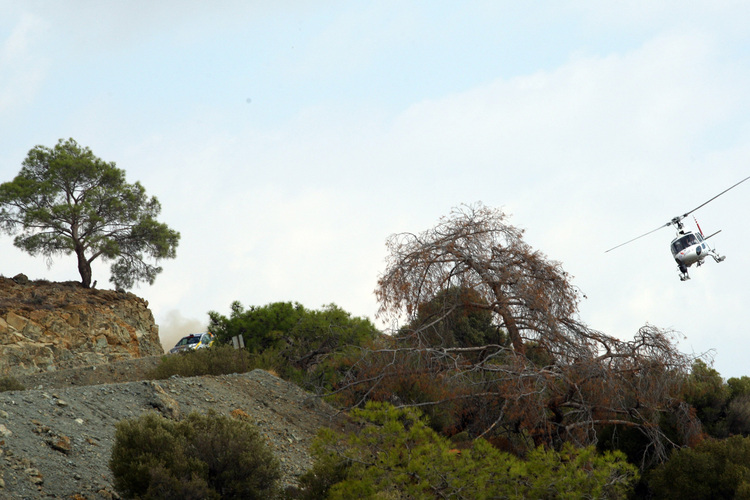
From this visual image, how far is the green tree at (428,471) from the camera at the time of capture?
8.19 metres

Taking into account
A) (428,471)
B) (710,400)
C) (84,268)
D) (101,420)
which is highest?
(84,268)

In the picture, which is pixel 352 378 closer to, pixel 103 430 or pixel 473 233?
pixel 473 233

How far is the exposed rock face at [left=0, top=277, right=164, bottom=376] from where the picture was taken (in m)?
24.6

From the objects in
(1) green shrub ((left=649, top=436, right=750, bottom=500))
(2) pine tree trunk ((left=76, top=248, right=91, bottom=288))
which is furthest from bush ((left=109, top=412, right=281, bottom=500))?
(2) pine tree trunk ((left=76, top=248, right=91, bottom=288))

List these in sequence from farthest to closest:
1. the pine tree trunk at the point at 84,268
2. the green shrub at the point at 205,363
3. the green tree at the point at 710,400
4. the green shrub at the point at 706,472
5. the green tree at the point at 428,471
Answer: the pine tree trunk at the point at 84,268 → the green shrub at the point at 205,363 → the green tree at the point at 710,400 → the green shrub at the point at 706,472 → the green tree at the point at 428,471

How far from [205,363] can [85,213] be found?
1680cm

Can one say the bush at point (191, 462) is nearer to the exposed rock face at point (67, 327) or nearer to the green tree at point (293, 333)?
the green tree at point (293, 333)

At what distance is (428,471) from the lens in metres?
8.18

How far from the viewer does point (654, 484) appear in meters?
12.0

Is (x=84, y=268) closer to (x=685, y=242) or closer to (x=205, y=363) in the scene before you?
(x=205, y=363)

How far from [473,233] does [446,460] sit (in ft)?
22.9

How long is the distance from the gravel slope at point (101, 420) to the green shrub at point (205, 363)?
5.55 ft

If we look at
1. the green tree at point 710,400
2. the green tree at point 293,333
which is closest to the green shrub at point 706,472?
the green tree at point 710,400

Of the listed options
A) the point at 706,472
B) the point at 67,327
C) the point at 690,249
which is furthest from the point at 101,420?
the point at 690,249
